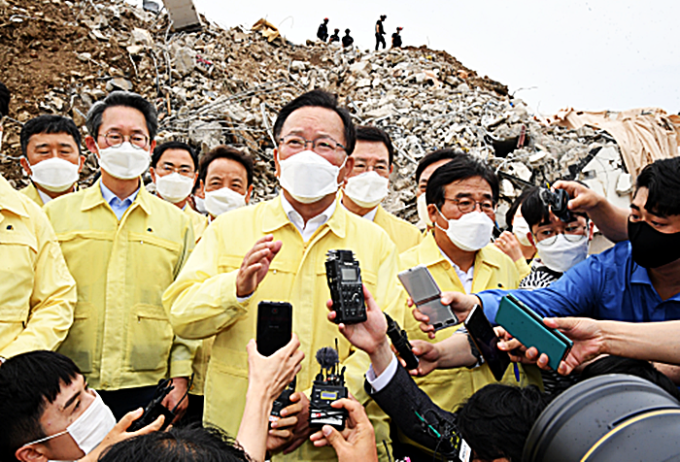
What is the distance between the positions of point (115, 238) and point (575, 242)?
297 cm

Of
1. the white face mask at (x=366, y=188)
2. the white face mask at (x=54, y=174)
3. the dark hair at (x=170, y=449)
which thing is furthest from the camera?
the white face mask at (x=366, y=188)

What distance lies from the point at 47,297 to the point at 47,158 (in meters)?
1.68

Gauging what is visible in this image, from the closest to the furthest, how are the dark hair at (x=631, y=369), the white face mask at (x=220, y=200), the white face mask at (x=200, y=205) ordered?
the dark hair at (x=631, y=369), the white face mask at (x=220, y=200), the white face mask at (x=200, y=205)

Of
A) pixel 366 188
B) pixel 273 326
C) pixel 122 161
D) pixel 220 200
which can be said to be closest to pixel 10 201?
pixel 122 161

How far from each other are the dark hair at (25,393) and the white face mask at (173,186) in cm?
282

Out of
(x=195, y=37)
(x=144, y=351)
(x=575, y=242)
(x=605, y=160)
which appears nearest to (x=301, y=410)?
(x=144, y=351)

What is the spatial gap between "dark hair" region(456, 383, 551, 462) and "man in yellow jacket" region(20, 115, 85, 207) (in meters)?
3.51

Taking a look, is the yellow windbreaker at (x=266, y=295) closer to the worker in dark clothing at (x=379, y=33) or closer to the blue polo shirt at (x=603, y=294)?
the blue polo shirt at (x=603, y=294)

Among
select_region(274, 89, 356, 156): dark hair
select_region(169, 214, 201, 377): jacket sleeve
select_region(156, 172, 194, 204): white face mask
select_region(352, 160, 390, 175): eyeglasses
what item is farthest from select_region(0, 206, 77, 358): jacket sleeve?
select_region(352, 160, 390, 175): eyeglasses

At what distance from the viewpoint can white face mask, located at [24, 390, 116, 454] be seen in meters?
1.98

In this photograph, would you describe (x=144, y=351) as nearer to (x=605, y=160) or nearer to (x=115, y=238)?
(x=115, y=238)

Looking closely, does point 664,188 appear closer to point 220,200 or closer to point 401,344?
point 401,344

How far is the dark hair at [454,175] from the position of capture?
3.13 meters

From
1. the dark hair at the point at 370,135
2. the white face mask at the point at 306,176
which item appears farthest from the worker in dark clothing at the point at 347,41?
the white face mask at the point at 306,176
